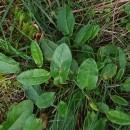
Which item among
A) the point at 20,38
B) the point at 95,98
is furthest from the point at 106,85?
the point at 20,38

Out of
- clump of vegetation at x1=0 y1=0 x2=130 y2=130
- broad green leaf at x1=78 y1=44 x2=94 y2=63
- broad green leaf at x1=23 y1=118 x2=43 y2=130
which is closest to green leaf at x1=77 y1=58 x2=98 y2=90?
clump of vegetation at x1=0 y1=0 x2=130 y2=130

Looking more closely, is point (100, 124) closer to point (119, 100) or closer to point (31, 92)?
point (119, 100)

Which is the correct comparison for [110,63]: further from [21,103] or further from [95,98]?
[21,103]

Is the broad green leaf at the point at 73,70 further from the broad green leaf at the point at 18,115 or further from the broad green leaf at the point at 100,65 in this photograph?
the broad green leaf at the point at 18,115

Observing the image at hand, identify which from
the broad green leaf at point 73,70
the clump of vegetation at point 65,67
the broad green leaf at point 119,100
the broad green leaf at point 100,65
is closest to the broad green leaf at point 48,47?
the clump of vegetation at point 65,67

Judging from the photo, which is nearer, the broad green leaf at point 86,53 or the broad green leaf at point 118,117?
the broad green leaf at point 118,117

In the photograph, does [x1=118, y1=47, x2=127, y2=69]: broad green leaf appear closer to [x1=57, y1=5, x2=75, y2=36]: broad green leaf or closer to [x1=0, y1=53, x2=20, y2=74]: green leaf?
[x1=57, y1=5, x2=75, y2=36]: broad green leaf
